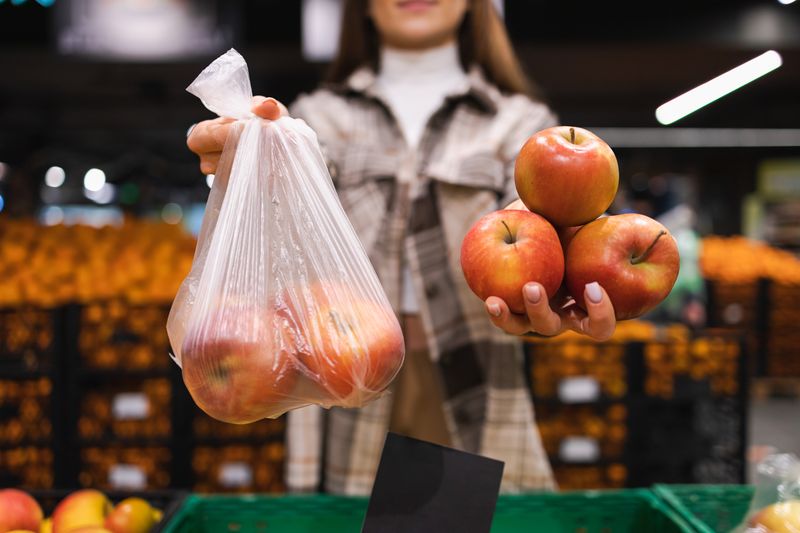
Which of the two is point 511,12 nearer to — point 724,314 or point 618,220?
point 724,314

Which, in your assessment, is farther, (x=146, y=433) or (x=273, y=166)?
(x=146, y=433)

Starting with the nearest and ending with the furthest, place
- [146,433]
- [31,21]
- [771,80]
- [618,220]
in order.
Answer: [618,220]
[146,433]
[31,21]
[771,80]

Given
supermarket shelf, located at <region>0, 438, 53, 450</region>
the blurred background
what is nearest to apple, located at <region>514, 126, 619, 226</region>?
the blurred background

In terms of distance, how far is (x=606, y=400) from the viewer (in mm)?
2797

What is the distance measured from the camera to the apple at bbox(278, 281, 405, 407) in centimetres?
74

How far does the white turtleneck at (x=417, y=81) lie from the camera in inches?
65.3

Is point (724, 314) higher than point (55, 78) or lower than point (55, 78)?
lower

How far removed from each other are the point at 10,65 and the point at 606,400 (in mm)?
5161

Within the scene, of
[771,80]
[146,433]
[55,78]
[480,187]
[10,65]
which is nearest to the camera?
[480,187]

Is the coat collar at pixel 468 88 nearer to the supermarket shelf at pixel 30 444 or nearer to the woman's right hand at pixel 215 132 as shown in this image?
Result: the woman's right hand at pixel 215 132

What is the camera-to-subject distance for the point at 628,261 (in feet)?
2.57

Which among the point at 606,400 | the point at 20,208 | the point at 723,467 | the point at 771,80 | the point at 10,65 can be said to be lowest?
the point at 723,467

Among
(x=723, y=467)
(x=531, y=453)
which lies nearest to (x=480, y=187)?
(x=531, y=453)

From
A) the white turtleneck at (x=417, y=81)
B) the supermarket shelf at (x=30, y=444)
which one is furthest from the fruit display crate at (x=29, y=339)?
the white turtleneck at (x=417, y=81)
